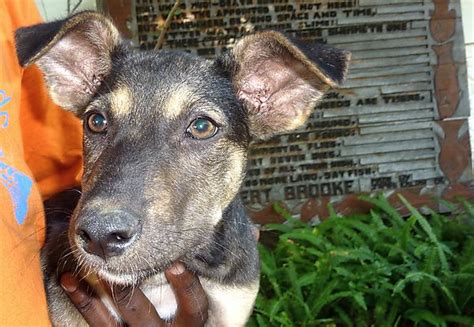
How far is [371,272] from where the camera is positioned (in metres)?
6.16

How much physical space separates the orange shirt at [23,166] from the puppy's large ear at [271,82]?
981 millimetres

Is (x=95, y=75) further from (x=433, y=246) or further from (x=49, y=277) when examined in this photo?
(x=433, y=246)

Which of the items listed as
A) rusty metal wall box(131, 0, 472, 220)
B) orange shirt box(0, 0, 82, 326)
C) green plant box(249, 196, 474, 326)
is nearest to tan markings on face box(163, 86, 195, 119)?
orange shirt box(0, 0, 82, 326)

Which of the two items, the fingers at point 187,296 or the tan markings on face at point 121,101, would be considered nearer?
the tan markings on face at point 121,101

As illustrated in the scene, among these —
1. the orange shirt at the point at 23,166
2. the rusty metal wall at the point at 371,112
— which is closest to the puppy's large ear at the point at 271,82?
the orange shirt at the point at 23,166

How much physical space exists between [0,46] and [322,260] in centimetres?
439

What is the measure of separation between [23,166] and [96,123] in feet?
1.53

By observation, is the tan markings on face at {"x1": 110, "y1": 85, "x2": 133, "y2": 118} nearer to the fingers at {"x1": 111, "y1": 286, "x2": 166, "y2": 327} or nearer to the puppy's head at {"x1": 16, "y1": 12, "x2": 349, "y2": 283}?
the puppy's head at {"x1": 16, "y1": 12, "x2": 349, "y2": 283}

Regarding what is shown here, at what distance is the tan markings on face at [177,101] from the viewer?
283cm

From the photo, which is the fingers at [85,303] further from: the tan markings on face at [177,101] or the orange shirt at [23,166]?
the tan markings on face at [177,101]

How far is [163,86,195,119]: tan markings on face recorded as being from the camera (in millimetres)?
2826

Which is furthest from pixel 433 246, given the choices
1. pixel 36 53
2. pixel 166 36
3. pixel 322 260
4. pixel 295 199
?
pixel 36 53

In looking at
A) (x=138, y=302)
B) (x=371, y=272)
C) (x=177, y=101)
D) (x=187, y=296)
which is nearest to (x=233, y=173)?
(x=177, y=101)

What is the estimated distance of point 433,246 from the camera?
20.8 ft
